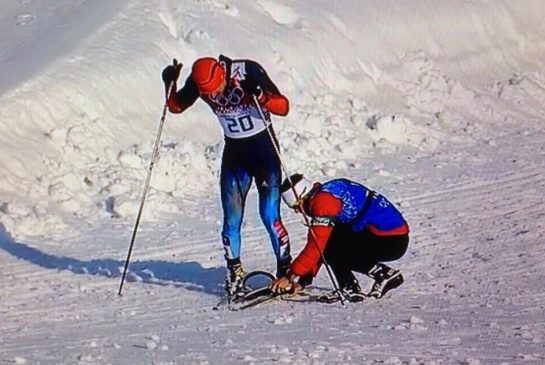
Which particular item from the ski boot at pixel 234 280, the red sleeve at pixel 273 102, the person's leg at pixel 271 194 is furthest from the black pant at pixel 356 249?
the red sleeve at pixel 273 102

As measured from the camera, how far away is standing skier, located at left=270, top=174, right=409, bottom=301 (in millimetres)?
8500

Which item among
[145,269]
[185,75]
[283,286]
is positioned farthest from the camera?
[185,75]

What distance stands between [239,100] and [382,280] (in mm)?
1696

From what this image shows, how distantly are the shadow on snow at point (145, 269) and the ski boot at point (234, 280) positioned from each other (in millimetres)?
281

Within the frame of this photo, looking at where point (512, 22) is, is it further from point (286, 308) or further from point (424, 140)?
point (286, 308)

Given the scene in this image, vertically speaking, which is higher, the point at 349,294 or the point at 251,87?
the point at 251,87

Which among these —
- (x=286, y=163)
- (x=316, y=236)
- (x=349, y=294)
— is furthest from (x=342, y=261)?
(x=286, y=163)

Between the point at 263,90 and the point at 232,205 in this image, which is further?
the point at 232,205

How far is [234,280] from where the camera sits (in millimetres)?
9086

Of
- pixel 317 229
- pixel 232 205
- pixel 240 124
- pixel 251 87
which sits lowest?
pixel 232 205

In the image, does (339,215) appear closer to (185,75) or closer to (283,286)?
(283,286)

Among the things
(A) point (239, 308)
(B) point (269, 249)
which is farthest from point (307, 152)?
(A) point (239, 308)

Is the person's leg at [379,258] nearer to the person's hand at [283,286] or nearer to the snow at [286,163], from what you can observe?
the snow at [286,163]

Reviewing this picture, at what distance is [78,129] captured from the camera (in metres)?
13.2
